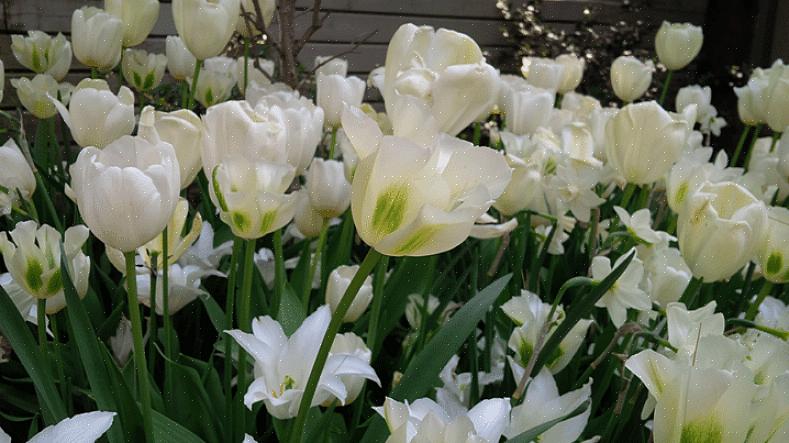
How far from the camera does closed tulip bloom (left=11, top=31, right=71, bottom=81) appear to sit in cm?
133

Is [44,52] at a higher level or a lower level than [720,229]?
lower

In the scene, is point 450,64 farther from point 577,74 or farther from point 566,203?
point 577,74

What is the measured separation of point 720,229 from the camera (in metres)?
0.68

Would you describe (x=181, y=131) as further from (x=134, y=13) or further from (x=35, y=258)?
(x=134, y=13)

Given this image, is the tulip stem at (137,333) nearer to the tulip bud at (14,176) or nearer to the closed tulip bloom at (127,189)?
the closed tulip bloom at (127,189)

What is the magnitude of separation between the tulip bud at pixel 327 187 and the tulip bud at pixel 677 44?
3.60 feet

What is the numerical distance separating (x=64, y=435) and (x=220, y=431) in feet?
1.10

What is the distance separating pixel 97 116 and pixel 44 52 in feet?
2.19

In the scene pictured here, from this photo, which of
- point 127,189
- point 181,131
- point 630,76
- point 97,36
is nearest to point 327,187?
point 181,131

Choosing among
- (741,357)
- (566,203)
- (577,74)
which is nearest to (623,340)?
(566,203)

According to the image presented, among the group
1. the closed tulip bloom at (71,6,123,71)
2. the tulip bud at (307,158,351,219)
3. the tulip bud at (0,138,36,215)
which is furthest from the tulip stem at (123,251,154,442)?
the closed tulip bloom at (71,6,123,71)

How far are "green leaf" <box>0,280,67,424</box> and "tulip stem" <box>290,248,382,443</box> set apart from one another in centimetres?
20

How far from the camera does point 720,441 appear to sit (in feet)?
1.51

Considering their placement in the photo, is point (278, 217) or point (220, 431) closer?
point (278, 217)
